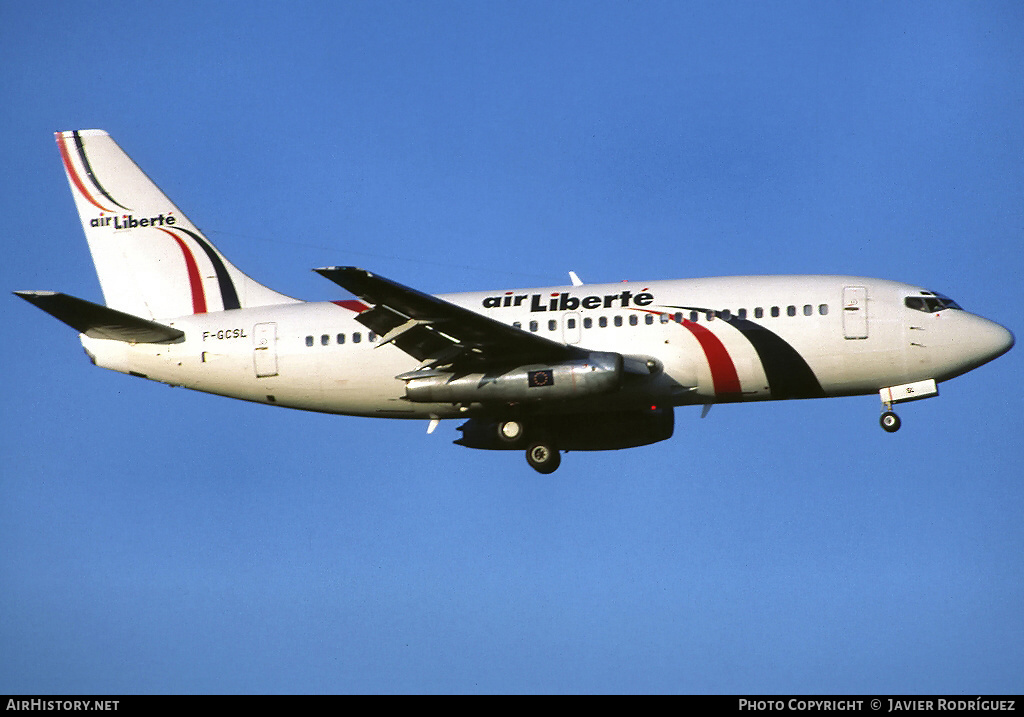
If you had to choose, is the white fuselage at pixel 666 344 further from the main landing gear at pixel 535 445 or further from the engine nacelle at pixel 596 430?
the engine nacelle at pixel 596 430

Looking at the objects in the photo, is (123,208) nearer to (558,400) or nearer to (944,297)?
(558,400)

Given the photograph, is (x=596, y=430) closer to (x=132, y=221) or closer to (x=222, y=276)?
Answer: (x=222, y=276)

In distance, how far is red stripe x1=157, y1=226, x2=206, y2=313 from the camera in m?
43.4

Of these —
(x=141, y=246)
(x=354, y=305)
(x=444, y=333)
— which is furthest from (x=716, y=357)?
(x=141, y=246)

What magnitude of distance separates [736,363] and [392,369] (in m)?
10.3

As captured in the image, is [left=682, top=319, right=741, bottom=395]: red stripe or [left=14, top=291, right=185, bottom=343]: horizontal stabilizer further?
[left=14, top=291, right=185, bottom=343]: horizontal stabilizer

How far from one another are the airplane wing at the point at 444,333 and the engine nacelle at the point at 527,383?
1.26ft

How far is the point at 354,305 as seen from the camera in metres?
41.4

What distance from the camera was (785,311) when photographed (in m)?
38.4

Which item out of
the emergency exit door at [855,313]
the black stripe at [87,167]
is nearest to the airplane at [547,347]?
the emergency exit door at [855,313]

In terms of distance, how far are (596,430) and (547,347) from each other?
5.49 m

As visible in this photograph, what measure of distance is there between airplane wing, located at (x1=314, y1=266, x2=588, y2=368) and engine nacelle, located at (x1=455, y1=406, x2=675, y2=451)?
12.3 feet

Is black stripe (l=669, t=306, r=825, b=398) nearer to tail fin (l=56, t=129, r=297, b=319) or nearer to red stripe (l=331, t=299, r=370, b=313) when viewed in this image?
red stripe (l=331, t=299, r=370, b=313)

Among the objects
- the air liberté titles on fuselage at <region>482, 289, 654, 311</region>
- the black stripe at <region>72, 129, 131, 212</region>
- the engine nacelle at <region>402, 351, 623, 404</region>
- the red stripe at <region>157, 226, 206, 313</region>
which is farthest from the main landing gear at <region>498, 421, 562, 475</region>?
the black stripe at <region>72, 129, 131, 212</region>
